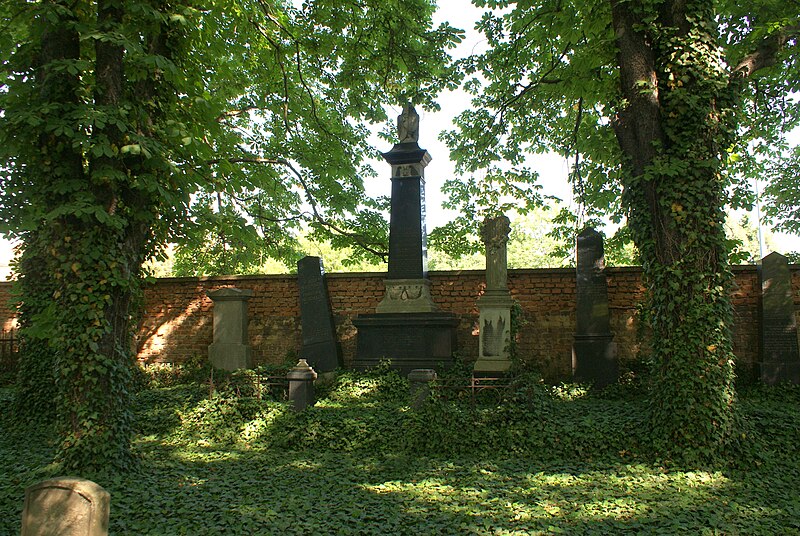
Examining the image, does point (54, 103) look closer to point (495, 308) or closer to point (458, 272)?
point (495, 308)

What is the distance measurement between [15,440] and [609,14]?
32.4 ft

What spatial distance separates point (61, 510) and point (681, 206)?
20.3 ft

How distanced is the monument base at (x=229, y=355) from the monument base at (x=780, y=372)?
32.6 feet

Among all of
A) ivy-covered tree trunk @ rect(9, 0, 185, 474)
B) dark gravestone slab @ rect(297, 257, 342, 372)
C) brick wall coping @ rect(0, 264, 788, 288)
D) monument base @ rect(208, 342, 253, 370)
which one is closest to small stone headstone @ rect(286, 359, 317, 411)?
dark gravestone slab @ rect(297, 257, 342, 372)

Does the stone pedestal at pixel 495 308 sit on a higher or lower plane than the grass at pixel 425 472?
higher

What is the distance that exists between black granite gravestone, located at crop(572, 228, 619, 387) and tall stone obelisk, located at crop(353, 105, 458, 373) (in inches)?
92.9

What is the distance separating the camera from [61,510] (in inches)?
106

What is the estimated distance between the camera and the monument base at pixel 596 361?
937cm

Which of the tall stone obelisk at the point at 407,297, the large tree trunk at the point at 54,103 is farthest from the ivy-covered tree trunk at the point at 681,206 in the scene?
the large tree trunk at the point at 54,103

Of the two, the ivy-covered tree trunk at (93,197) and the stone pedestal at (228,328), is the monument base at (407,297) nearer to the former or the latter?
the stone pedestal at (228,328)

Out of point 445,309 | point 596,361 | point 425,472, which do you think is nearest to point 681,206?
point 425,472

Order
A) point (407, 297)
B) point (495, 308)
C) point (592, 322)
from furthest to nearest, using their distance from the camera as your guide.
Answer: point (407, 297), point (592, 322), point (495, 308)

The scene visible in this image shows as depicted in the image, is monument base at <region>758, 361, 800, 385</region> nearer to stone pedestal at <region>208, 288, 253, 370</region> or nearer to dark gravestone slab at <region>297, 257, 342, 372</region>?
dark gravestone slab at <region>297, 257, 342, 372</region>

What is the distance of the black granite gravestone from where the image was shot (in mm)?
9414
